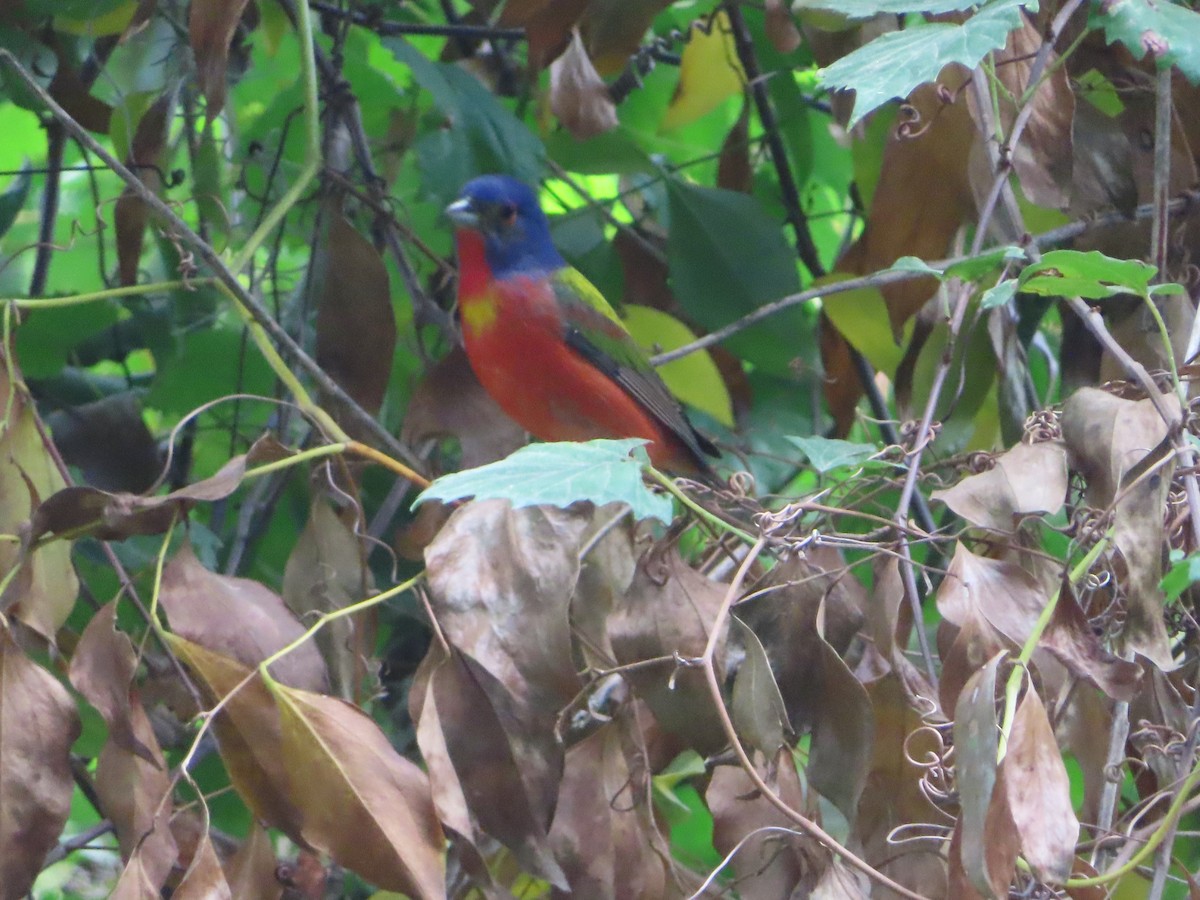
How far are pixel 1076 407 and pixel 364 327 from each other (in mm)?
1456

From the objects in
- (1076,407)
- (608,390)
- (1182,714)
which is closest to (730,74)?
(608,390)

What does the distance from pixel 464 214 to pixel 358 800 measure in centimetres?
240

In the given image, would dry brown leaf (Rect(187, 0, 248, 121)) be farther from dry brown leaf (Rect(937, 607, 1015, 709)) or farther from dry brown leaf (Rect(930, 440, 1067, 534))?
dry brown leaf (Rect(937, 607, 1015, 709))

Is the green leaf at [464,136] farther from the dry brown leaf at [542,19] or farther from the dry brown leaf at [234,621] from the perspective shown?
the dry brown leaf at [234,621]

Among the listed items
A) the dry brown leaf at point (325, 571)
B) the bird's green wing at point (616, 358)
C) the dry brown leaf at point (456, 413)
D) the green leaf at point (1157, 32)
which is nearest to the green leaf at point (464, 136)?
the dry brown leaf at point (456, 413)

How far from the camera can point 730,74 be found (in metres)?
3.50

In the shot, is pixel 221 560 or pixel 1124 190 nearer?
pixel 1124 190

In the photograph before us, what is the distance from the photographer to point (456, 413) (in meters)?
Answer: 2.73

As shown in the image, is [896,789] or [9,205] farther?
[9,205]

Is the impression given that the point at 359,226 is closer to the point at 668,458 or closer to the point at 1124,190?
the point at 668,458

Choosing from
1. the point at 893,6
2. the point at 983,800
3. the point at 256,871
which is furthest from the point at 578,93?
the point at 983,800

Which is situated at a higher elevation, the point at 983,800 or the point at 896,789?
the point at 983,800

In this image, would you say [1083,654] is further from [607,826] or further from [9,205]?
[9,205]

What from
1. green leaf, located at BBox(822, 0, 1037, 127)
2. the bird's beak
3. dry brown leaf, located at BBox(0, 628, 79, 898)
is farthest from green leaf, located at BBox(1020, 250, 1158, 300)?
the bird's beak
